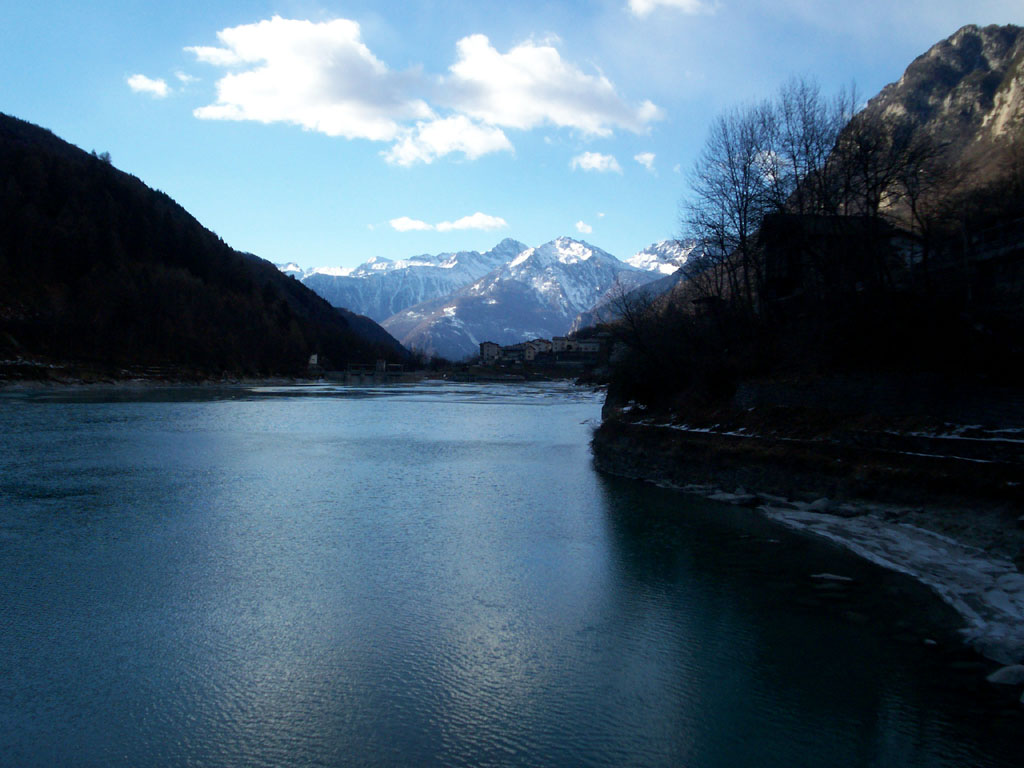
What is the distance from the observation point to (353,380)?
495 feet

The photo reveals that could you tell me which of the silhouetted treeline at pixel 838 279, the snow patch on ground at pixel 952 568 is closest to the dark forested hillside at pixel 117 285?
the silhouetted treeline at pixel 838 279

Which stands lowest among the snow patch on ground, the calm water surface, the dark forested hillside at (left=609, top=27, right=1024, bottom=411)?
the calm water surface

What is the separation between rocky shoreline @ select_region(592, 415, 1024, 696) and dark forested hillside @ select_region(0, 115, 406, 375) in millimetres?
84122

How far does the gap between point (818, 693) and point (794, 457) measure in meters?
12.2

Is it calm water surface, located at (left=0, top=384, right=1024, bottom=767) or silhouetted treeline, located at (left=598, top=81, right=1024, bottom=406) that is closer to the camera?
calm water surface, located at (left=0, top=384, right=1024, bottom=767)

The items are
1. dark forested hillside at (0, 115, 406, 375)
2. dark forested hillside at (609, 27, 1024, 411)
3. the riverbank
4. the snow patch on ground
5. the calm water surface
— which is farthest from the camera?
dark forested hillside at (0, 115, 406, 375)

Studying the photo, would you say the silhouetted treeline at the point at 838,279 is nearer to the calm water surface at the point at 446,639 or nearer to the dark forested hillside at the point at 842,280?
the dark forested hillside at the point at 842,280

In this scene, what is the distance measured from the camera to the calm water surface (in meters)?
7.59

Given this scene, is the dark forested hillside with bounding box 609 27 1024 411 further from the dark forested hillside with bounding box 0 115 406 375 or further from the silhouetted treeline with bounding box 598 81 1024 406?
the dark forested hillside with bounding box 0 115 406 375

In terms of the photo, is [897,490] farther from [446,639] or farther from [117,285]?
[117,285]

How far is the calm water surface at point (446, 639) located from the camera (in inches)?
299

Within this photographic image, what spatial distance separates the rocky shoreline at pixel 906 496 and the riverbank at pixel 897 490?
3 cm

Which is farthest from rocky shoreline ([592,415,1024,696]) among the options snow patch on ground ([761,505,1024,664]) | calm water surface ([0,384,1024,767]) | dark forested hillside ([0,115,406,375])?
dark forested hillside ([0,115,406,375])

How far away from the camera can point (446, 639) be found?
1045cm
